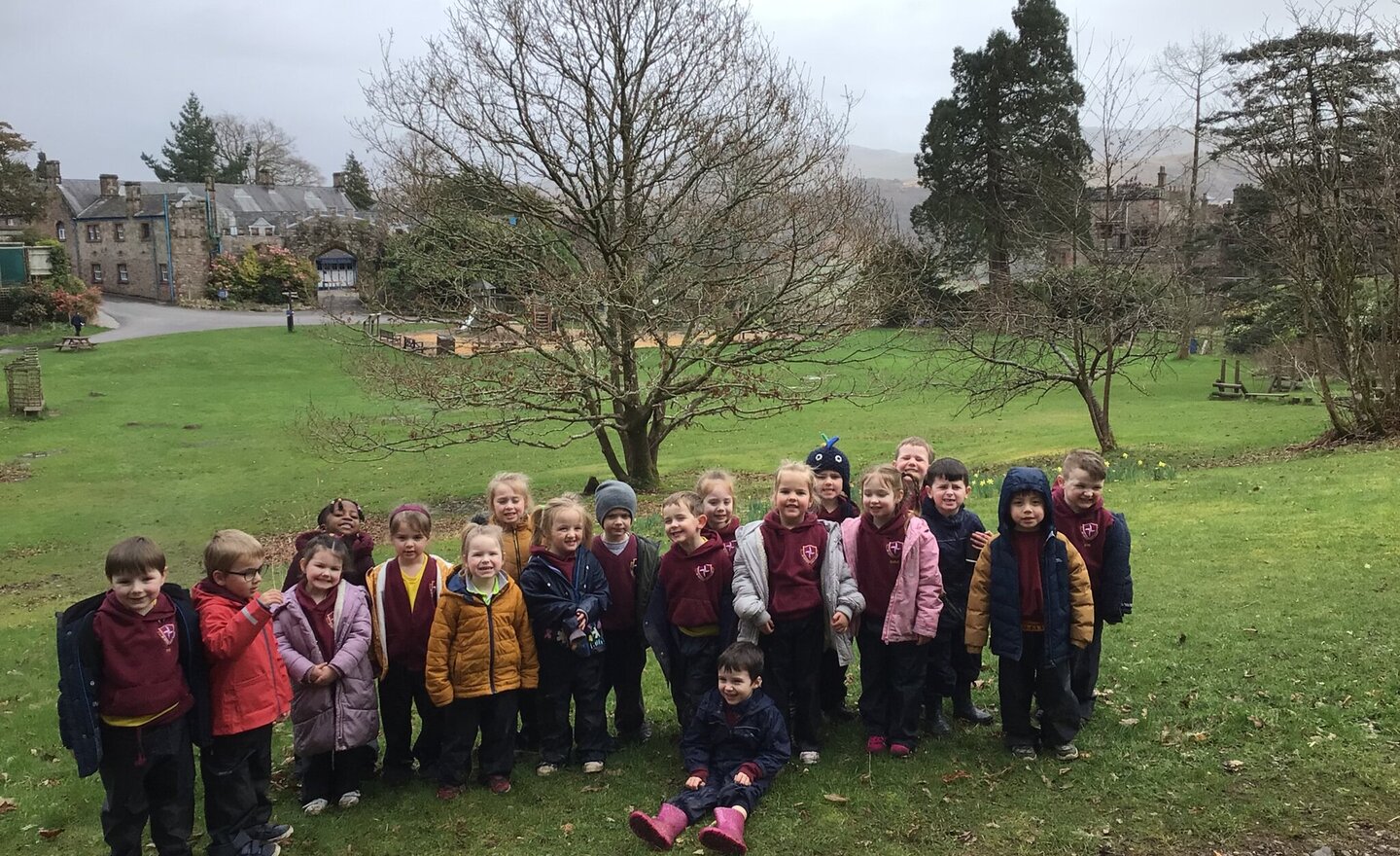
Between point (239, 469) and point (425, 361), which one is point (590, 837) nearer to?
point (425, 361)

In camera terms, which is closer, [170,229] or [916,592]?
[916,592]

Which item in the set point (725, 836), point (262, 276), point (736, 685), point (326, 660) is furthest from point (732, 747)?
point (262, 276)

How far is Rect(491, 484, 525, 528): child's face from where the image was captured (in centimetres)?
570

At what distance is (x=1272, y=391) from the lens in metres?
28.8

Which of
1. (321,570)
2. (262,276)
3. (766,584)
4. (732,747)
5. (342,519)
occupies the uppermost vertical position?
(262,276)

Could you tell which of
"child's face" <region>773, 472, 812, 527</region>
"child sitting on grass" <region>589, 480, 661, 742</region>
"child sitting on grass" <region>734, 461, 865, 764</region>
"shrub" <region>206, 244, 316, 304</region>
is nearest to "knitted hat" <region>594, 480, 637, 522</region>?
"child sitting on grass" <region>589, 480, 661, 742</region>

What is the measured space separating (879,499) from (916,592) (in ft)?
1.80

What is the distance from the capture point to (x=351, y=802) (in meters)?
5.01

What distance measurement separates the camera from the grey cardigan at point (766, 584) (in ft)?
16.7

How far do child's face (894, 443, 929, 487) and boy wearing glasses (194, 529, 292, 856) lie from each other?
11.9 feet

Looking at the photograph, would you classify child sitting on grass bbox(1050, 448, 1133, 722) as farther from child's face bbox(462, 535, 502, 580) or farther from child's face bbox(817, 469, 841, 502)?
child's face bbox(462, 535, 502, 580)

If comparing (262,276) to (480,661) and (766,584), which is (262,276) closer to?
(480,661)

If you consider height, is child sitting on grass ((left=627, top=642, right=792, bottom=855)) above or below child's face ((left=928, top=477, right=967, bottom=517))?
below

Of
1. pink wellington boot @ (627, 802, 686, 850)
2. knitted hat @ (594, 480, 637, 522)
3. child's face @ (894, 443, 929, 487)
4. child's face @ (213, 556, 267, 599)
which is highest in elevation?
child's face @ (894, 443, 929, 487)
